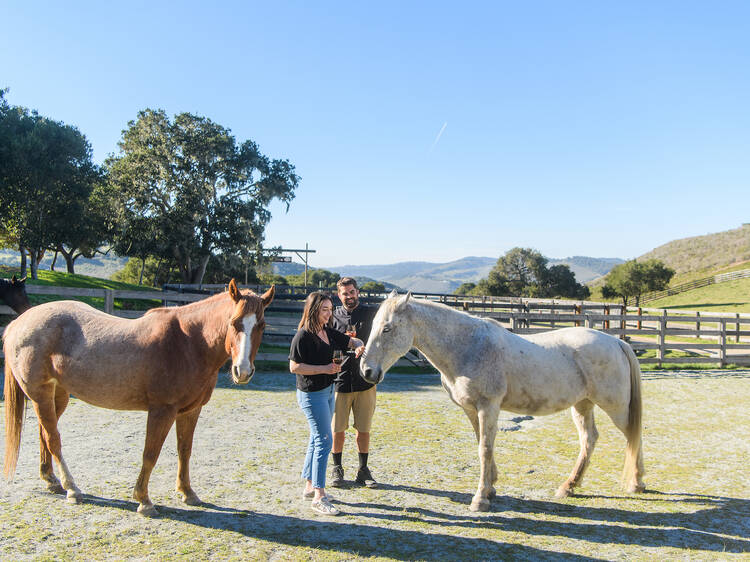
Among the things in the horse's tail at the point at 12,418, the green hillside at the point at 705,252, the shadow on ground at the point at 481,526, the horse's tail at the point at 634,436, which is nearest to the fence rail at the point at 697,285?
the green hillside at the point at 705,252

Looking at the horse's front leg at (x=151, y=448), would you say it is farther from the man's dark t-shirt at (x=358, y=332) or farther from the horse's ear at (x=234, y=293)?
the man's dark t-shirt at (x=358, y=332)

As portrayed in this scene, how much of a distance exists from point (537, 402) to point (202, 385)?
277cm

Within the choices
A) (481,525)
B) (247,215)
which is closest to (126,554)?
(481,525)

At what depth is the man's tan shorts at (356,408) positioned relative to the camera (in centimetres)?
461

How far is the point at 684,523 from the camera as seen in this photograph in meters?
3.73

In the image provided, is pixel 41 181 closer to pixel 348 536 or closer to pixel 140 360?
pixel 140 360

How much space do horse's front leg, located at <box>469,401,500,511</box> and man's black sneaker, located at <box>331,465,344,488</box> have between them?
3.90 feet

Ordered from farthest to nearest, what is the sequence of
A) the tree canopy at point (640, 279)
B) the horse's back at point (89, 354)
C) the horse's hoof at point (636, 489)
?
1. the tree canopy at point (640, 279)
2. the horse's hoof at point (636, 489)
3. the horse's back at point (89, 354)

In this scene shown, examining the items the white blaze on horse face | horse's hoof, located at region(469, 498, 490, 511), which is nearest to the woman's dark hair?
the white blaze on horse face

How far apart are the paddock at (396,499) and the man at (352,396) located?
0.77ft

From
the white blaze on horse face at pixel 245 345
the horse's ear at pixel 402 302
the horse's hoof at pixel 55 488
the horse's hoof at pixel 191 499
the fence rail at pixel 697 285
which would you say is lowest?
the horse's hoof at pixel 55 488

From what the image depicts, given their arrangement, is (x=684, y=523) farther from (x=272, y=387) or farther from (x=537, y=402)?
(x=272, y=387)

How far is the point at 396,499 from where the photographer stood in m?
4.15

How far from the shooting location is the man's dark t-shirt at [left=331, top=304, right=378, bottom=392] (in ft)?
15.0
